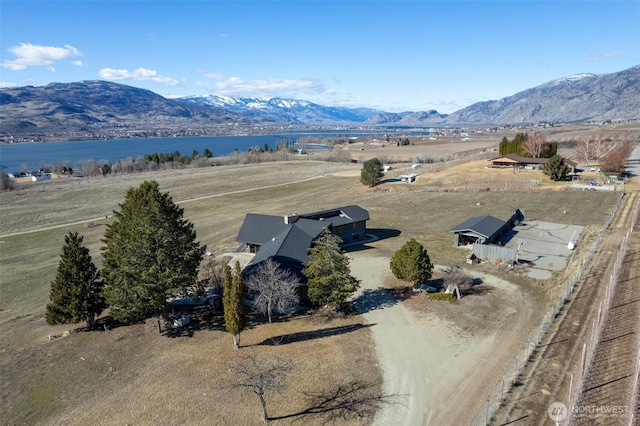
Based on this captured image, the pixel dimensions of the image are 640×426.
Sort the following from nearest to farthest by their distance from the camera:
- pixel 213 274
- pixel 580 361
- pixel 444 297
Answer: pixel 580 361
pixel 444 297
pixel 213 274

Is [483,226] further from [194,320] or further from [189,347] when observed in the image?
[189,347]

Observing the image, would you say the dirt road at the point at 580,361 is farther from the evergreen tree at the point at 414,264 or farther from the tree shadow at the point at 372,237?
the tree shadow at the point at 372,237

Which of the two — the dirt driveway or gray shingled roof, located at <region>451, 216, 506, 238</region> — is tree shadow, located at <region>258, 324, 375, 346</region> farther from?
gray shingled roof, located at <region>451, 216, 506, 238</region>

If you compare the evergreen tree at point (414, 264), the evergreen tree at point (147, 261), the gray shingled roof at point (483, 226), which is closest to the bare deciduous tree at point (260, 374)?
the evergreen tree at point (147, 261)

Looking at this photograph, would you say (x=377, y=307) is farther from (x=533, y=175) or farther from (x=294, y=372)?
(x=533, y=175)

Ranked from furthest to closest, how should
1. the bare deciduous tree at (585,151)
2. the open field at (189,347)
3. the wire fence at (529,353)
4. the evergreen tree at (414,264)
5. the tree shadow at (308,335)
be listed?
the bare deciduous tree at (585,151)
the evergreen tree at (414,264)
the tree shadow at (308,335)
the open field at (189,347)
the wire fence at (529,353)

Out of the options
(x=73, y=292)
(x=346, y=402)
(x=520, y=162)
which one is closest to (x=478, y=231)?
(x=346, y=402)

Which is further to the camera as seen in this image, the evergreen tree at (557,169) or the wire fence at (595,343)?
the evergreen tree at (557,169)

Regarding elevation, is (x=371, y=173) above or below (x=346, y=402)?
above
